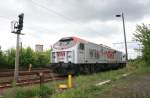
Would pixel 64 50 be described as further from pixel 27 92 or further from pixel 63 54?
pixel 27 92

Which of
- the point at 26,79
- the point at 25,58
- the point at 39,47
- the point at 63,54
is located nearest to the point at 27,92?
the point at 26,79

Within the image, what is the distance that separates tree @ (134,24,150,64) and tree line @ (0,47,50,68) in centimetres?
1390

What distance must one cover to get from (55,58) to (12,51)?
13.9m

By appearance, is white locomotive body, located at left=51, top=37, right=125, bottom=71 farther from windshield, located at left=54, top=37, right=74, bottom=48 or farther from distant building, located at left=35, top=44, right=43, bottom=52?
distant building, located at left=35, top=44, right=43, bottom=52

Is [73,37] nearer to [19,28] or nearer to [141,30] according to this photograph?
[19,28]

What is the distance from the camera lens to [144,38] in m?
35.8

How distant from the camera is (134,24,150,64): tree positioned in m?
34.7

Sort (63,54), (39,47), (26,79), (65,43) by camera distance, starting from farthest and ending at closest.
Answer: (39,47) < (65,43) < (63,54) < (26,79)

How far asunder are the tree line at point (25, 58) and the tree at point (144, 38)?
13.9 m

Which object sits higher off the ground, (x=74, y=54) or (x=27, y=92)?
(x=74, y=54)

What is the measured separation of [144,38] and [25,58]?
1523cm

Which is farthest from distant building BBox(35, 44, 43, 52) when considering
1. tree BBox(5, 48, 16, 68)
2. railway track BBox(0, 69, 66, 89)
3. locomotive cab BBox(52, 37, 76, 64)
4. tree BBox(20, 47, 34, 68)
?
locomotive cab BBox(52, 37, 76, 64)

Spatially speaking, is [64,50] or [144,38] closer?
[64,50]

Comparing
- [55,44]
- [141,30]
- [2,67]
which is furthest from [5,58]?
[141,30]
